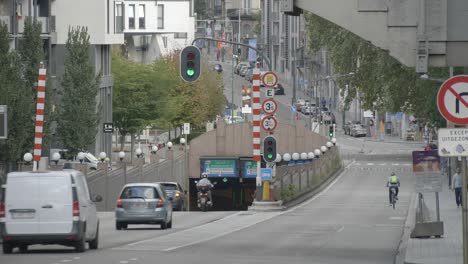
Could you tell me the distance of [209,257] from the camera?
28.1 meters

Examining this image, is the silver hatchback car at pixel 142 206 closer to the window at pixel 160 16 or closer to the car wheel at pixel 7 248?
the car wheel at pixel 7 248

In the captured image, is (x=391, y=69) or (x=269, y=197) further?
(x=391, y=69)

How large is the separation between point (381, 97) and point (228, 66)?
95.2 m

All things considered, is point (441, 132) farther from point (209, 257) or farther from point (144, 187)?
point (144, 187)

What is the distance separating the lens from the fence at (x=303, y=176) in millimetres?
59069

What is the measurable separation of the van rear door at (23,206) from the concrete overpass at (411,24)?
6.62 m

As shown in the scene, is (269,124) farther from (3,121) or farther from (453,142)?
(453,142)

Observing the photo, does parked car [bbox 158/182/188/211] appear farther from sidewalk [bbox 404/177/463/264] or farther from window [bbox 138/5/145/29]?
window [bbox 138/5/145/29]

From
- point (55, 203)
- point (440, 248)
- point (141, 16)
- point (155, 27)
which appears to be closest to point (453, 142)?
point (55, 203)

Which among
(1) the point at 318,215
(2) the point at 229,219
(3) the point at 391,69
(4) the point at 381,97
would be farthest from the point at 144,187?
(4) the point at 381,97

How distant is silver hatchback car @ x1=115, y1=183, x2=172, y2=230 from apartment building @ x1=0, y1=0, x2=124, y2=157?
33126mm

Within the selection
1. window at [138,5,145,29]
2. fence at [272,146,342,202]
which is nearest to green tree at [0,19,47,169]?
fence at [272,146,342,202]

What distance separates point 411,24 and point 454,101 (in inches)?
190

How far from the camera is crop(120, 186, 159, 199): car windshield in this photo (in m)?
40.9
